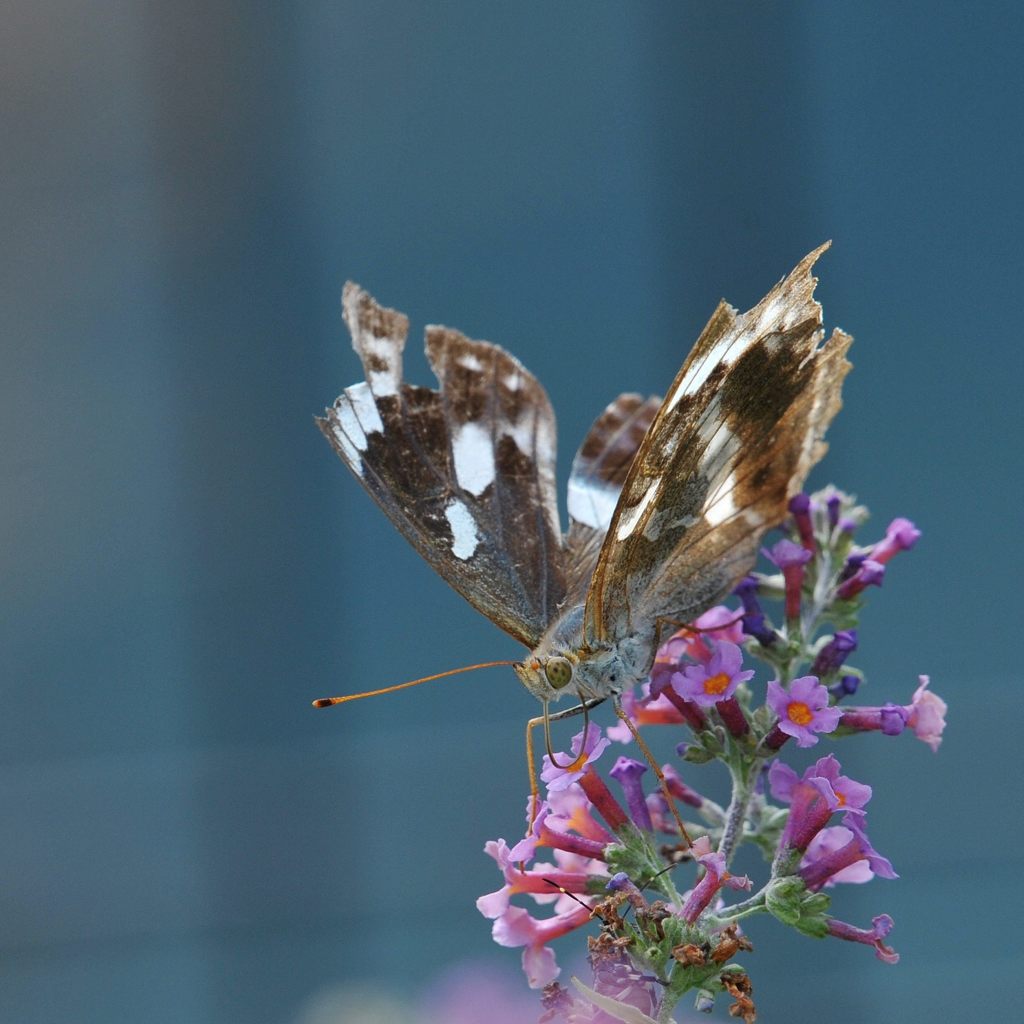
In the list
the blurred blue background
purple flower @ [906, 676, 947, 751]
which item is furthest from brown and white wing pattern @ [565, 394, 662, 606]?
the blurred blue background

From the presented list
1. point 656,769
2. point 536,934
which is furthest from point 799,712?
point 536,934

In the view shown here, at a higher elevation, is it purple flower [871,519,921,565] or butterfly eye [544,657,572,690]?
purple flower [871,519,921,565]

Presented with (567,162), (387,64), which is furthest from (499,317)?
(387,64)

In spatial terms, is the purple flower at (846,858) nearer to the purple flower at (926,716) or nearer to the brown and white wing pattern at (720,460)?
the purple flower at (926,716)

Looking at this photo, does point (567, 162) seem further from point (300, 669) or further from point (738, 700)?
point (738, 700)

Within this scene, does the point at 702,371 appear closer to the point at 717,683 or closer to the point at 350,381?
the point at 717,683

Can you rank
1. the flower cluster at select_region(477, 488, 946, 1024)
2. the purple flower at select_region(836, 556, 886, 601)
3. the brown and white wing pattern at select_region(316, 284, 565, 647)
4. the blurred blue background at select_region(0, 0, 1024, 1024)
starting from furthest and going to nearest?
the blurred blue background at select_region(0, 0, 1024, 1024), the brown and white wing pattern at select_region(316, 284, 565, 647), the purple flower at select_region(836, 556, 886, 601), the flower cluster at select_region(477, 488, 946, 1024)

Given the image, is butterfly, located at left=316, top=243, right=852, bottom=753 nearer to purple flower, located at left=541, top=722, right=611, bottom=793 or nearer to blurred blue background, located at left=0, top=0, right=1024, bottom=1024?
purple flower, located at left=541, top=722, right=611, bottom=793
